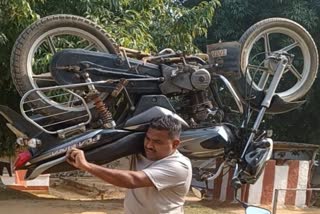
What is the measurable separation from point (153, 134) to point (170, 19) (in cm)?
777

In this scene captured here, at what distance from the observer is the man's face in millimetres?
2770

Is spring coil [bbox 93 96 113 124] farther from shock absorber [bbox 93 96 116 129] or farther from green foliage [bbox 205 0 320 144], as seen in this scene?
green foliage [bbox 205 0 320 144]

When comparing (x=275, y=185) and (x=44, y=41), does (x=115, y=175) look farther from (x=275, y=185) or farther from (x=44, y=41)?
(x=275, y=185)

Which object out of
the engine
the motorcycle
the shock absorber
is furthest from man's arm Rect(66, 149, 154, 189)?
the engine

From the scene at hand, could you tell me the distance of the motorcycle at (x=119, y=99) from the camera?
4.60 meters

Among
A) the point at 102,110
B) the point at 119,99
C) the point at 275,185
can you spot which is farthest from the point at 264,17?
the point at 102,110

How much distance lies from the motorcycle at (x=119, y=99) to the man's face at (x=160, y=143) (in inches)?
53.1

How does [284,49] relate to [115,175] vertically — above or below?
above

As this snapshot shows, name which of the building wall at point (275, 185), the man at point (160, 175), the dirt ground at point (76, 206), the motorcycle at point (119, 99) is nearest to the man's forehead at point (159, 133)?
the man at point (160, 175)

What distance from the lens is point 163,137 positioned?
2773mm

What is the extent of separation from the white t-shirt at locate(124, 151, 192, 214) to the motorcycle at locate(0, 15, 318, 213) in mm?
1370

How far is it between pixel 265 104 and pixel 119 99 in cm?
147

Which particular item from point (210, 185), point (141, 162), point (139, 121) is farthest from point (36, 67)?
point (210, 185)

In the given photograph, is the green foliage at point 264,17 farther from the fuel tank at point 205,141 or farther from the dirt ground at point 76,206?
the fuel tank at point 205,141
